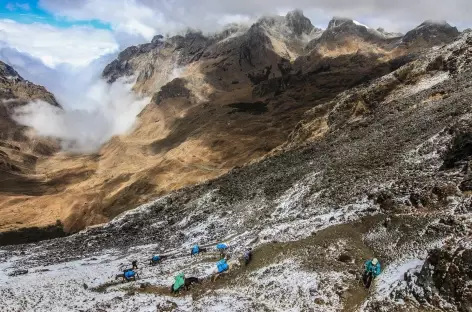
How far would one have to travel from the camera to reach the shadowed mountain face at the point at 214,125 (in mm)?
71688

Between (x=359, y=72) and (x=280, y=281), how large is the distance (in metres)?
122

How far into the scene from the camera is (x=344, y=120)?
5197cm

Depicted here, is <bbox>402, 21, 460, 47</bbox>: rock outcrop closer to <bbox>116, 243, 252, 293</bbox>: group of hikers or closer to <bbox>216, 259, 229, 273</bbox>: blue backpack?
<bbox>116, 243, 252, 293</bbox>: group of hikers

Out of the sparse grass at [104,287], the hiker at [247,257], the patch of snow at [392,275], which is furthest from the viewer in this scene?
the sparse grass at [104,287]

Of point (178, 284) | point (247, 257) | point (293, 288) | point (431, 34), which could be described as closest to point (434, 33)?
point (431, 34)

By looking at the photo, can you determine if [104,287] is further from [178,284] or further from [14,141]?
[14,141]

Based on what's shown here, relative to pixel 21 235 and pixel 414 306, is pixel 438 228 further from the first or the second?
pixel 21 235

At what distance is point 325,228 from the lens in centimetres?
2664

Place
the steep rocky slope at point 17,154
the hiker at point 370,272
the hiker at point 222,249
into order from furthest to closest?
the steep rocky slope at point 17,154
the hiker at point 222,249
the hiker at point 370,272

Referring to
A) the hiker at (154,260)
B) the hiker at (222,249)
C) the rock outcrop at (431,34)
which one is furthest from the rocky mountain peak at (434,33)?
the hiker at (154,260)

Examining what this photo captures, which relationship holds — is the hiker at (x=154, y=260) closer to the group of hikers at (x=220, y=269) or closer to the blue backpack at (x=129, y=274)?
the group of hikers at (x=220, y=269)

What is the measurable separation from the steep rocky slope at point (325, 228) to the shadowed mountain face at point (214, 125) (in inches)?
268

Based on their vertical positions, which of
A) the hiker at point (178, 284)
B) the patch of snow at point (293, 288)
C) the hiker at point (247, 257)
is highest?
the hiker at point (247, 257)

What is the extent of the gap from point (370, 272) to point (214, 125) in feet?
336
